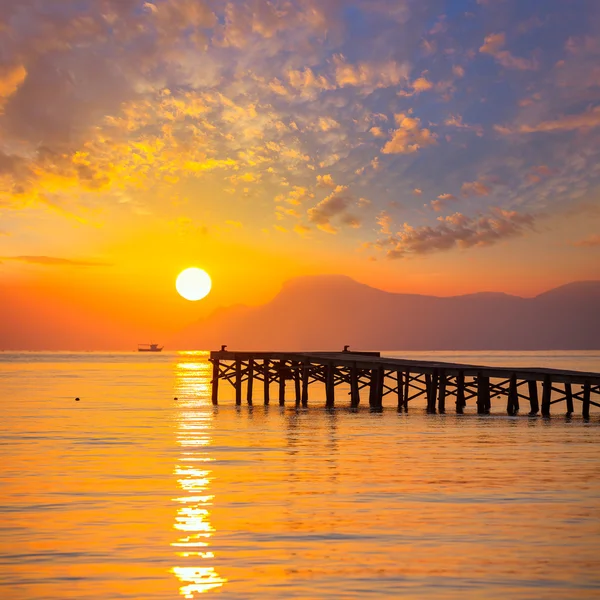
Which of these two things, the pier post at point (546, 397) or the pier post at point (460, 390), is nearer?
the pier post at point (546, 397)

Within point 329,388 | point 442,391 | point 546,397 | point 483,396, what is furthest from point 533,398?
point 329,388

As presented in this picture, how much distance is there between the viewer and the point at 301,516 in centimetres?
1789

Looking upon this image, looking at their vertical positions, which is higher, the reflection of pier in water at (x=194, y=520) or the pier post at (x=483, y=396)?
the pier post at (x=483, y=396)

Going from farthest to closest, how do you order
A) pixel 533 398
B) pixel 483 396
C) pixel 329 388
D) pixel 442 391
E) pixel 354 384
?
pixel 329 388
pixel 354 384
pixel 442 391
pixel 533 398
pixel 483 396

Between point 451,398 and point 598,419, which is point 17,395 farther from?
point 598,419

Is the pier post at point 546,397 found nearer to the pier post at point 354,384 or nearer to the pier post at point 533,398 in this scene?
the pier post at point 533,398

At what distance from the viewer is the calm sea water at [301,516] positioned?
1293 centimetres

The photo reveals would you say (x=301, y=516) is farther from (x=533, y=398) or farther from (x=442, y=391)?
(x=533, y=398)

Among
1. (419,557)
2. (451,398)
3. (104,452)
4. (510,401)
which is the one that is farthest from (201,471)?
(451,398)

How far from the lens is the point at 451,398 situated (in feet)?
236

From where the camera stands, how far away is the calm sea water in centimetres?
1293

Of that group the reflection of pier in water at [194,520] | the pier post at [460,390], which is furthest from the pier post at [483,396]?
the reflection of pier in water at [194,520]

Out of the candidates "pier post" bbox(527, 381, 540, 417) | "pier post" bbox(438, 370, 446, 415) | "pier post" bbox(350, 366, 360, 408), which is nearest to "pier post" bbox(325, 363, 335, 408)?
"pier post" bbox(350, 366, 360, 408)

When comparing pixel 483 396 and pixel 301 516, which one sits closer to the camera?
pixel 301 516
